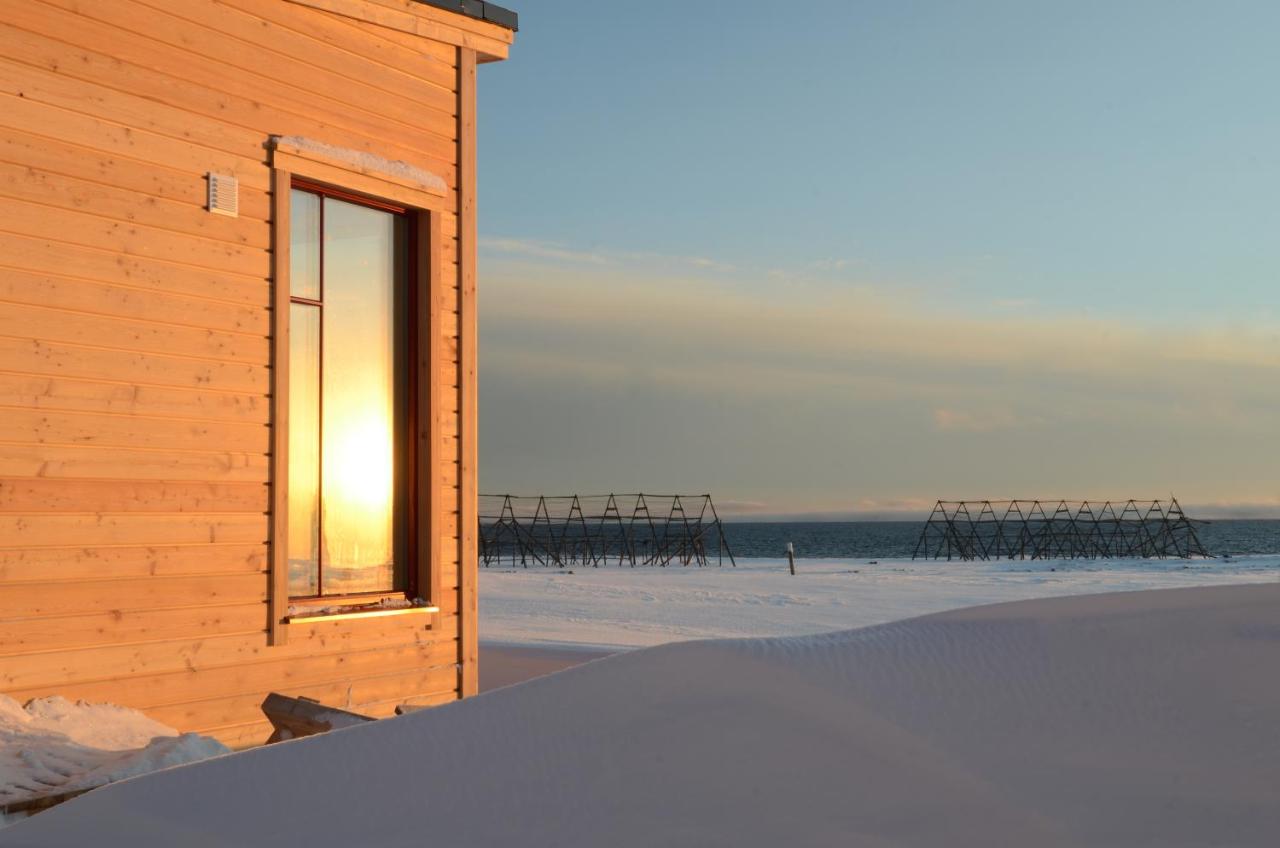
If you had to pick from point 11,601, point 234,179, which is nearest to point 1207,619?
point 11,601

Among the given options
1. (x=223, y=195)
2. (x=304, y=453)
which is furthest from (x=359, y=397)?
(x=223, y=195)

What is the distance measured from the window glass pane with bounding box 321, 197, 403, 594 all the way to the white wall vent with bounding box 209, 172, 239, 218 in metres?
0.72

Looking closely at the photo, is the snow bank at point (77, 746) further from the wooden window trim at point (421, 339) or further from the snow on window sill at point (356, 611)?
the wooden window trim at point (421, 339)

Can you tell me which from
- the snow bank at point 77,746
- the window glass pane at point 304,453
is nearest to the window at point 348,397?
the window glass pane at point 304,453

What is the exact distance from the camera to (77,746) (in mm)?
5152

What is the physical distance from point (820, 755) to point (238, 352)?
5.06 metres

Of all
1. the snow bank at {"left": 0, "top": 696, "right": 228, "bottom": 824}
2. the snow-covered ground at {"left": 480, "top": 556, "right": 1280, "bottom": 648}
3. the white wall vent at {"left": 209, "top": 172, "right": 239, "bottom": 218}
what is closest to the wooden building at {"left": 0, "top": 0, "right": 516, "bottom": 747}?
the white wall vent at {"left": 209, "top": 172, "right": 239, "bottom": 218}

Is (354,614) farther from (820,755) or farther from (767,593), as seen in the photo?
(767,593)

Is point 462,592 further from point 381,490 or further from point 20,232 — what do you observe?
point 20,232

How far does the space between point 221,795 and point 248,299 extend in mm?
4878

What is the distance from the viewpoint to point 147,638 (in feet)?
19.4

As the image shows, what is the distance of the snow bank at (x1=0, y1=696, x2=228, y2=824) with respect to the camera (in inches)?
180

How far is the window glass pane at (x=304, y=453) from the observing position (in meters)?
6.76

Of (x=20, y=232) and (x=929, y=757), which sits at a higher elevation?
(x=20, y=232)
